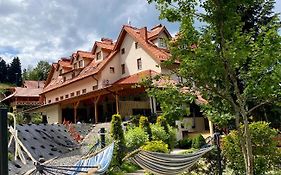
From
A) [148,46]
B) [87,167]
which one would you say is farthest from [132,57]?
[87,167]

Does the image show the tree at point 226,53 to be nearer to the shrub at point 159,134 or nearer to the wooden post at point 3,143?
the wooden post at point 3,143

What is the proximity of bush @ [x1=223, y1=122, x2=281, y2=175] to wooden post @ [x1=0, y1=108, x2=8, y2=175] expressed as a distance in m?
7.63

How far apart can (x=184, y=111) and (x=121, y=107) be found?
52.9 ft

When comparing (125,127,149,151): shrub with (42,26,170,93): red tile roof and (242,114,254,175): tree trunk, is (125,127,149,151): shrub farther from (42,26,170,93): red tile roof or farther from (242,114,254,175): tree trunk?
(42,26,170,93): red tile roof

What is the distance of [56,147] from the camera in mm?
15445

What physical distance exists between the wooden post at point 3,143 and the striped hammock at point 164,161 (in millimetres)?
5194

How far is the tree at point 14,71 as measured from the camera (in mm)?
73875

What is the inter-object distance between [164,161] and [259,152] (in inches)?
126

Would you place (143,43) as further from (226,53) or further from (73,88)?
(226,53)

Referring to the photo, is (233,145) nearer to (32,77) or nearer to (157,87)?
(157,87)

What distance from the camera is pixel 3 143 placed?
203 centimetres

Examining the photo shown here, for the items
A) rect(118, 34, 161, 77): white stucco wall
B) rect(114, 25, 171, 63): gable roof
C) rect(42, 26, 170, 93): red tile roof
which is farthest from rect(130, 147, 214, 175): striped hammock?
rect(118, 34, 161, 77): white stucco wall

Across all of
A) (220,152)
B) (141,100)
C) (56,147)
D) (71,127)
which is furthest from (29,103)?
(220,152)

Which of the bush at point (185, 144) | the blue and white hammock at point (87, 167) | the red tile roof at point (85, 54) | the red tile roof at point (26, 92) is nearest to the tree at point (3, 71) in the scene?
the red tile roof at point (26, 92)
